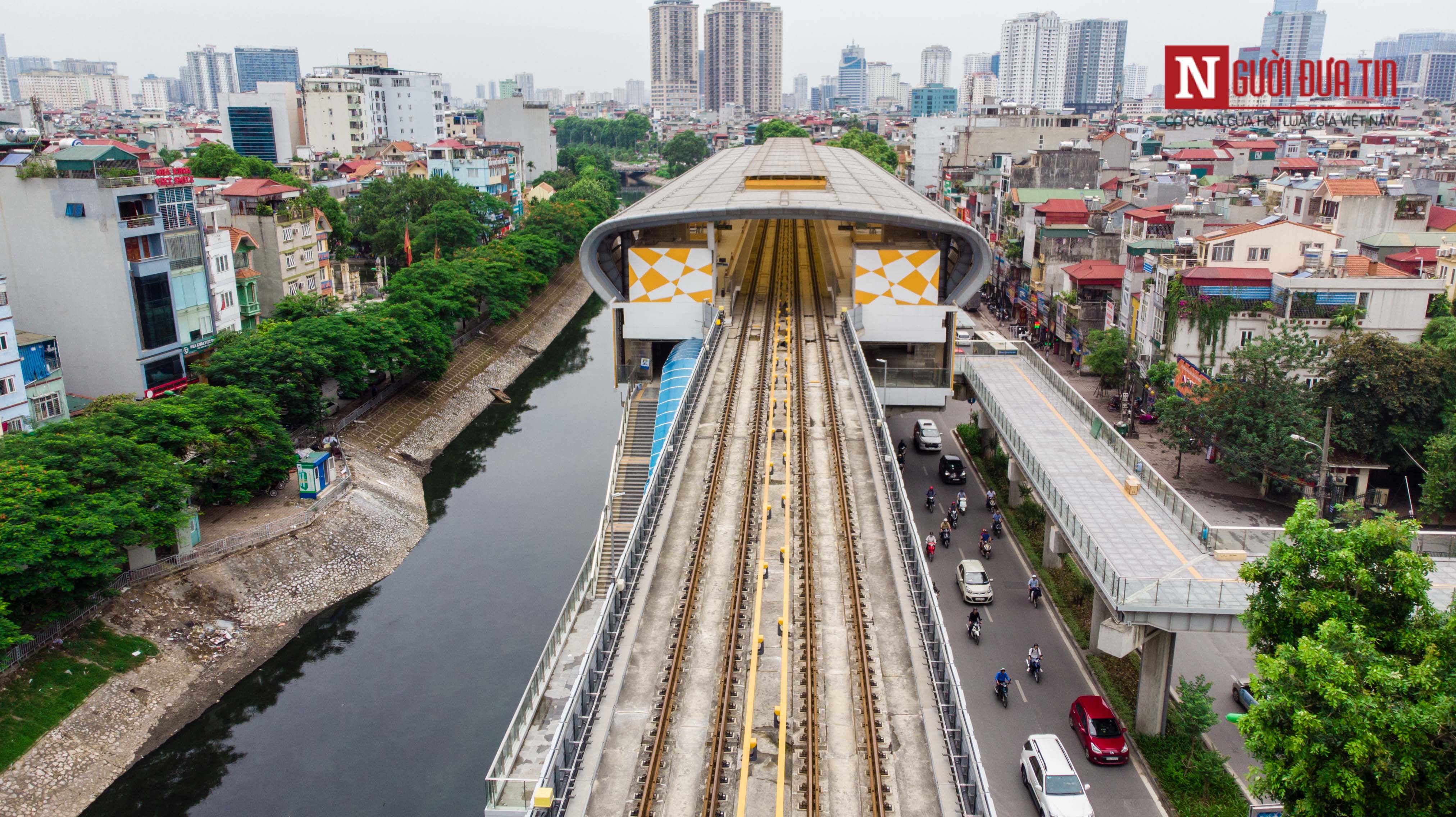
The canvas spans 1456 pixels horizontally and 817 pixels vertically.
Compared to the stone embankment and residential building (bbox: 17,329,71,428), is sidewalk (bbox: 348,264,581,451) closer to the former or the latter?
the stone embankment

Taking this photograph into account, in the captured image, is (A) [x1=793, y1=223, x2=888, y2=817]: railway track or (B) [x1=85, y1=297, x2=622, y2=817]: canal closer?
(A) [x1=793, y1=223, x2=888, y2=817]: railway track

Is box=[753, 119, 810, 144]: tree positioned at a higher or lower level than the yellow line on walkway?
higher

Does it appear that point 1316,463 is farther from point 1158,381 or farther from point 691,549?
point 691,549

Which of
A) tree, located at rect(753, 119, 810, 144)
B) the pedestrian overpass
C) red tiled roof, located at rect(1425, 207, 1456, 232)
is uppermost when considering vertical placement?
tree, located at rect(753, 119, 810, 144)

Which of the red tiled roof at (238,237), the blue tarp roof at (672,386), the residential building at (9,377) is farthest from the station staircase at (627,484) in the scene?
the red tiled roof at (238,237)

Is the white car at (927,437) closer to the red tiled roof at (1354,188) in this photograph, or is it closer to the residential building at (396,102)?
the red tiled roof at (1354,188)

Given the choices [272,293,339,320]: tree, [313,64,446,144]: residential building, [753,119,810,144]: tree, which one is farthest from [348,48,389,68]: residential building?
[272,293,339,320]: tree
